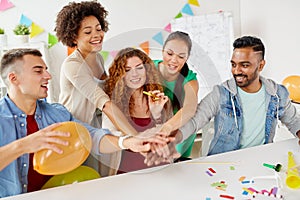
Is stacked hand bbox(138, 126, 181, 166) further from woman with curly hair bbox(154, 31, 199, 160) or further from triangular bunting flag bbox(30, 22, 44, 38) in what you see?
triangular bunting flag bbox(30, 22, 44, 38)

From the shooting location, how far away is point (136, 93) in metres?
1.22

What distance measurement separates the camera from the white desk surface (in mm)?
1096

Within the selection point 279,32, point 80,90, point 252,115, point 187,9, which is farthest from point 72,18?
point 187,9

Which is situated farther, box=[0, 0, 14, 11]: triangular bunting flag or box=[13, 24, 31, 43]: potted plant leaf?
box=[0, 0, 14, 11]: triangular bunting flag

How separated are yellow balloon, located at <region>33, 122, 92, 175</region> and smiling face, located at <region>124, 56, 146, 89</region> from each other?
20cm

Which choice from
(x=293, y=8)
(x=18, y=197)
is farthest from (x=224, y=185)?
(x=293, y=8)

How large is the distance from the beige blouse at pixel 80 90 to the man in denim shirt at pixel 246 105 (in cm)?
38

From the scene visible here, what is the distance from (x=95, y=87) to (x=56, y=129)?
181mm

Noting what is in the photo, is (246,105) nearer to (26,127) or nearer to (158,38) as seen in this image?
(158,38)

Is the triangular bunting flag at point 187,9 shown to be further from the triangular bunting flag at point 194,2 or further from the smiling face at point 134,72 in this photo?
the smiling face at point 134,72

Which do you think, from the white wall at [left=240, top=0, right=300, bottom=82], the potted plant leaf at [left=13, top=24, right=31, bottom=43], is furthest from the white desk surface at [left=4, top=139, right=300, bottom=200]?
the potted plant leaf at [left=13, top=24, right=31, bottom=43]

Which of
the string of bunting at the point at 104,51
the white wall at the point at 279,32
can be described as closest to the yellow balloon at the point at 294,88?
the white wall at the point at 279,32

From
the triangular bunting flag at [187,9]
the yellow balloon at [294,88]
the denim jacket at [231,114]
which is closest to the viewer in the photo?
the denim jacket at [231,114]

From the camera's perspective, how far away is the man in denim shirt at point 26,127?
3.56 feet
